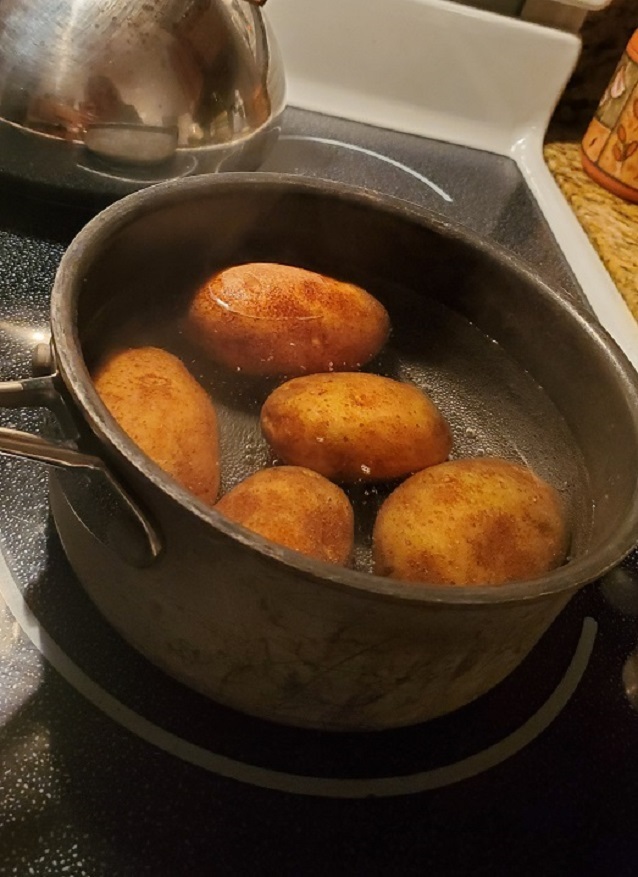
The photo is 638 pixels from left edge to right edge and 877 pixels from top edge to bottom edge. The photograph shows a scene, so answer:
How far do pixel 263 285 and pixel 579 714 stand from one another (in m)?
0.40

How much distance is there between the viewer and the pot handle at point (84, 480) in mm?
411

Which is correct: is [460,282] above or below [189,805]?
above

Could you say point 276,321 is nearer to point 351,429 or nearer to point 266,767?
point 351,429

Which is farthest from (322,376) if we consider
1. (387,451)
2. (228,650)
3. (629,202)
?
(629,202)

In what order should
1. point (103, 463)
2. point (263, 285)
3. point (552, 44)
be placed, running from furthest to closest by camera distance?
1. point (552, 44)
2. point (263, 285)
3. point (103, 463)

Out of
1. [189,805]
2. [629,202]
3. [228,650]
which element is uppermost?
[629,202]

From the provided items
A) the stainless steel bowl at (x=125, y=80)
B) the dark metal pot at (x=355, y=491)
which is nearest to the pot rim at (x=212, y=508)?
the dark metal pot at (x=355, y=491)

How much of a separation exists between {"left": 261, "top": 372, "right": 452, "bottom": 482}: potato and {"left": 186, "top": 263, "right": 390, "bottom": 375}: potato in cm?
4

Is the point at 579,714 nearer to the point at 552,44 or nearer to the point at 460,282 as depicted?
the point at 460,282

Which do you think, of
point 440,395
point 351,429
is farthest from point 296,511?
point 440,395

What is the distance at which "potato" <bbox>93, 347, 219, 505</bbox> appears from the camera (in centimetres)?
52

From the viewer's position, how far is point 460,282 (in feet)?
2.20

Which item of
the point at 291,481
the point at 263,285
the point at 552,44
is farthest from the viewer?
the point at 552,44

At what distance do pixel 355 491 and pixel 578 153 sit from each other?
0.82m
